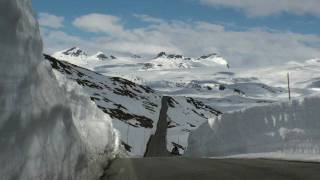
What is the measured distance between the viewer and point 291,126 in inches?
715

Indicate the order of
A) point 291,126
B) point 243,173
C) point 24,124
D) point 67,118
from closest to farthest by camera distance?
1. point 24,124
2. point 67,118
3. point 243,173
4. point 291,126

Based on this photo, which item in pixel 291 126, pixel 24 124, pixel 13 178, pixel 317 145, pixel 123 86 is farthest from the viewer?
pixel 123 86

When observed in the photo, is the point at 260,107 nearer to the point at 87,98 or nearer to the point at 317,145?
the point at 317,145

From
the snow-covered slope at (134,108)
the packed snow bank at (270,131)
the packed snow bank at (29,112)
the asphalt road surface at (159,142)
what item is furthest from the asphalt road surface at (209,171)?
the snow-covered slope at (134,108)

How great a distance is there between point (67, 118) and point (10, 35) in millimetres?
3152

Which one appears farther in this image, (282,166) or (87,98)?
(87,98)

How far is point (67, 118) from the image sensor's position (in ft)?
30.9

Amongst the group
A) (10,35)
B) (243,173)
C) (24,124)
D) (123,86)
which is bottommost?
(243,173)

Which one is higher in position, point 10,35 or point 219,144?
point 10,35

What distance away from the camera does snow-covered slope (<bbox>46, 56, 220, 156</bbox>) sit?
345ft

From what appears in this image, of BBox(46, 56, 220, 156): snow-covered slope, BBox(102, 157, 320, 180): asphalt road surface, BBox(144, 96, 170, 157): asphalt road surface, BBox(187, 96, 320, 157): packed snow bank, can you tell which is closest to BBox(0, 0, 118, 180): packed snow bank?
BBox(102, 157, 320, 180): asphalt road surface

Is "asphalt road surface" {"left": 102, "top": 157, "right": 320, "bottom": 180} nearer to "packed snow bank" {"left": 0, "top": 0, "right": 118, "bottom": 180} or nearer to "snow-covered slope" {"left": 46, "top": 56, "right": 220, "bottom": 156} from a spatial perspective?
"packed snow bank" {"left": 0, "top": 0, "right": 118, "bottom": 180}

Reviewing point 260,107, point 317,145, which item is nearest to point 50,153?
point 317,145

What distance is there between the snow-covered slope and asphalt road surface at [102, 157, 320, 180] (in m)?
72.0
